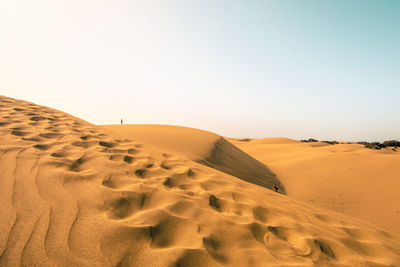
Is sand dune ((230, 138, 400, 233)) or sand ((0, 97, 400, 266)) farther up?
sand ((0, 97, 400, 266))

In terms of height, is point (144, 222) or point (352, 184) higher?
point (144, 222)

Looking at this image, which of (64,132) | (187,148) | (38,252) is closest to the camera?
(38,252)

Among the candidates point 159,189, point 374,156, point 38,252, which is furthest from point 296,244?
point 374,156

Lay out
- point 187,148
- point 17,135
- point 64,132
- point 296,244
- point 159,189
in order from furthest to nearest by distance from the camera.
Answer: point 187,148, point 64,132, point 17,135, point 159,189, point 296,244

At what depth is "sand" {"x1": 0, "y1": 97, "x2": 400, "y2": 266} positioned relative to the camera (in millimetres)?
1041

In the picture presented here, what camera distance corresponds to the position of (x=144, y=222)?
4.34ft

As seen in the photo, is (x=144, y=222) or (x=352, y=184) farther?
(x=352, y=184)

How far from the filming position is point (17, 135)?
2.75 metres

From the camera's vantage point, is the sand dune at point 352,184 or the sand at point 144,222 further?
the sand dune at point 352,184

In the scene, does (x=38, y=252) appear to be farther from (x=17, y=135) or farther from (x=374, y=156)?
(x=374, y=156)

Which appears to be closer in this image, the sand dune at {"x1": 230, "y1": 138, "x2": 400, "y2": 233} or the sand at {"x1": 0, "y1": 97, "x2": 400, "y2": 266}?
the sand at {"x1": 0, "y1": 97, "x2": 400, "y2": 266}

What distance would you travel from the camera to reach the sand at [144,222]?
3.42 feet

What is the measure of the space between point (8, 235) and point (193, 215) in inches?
42.7

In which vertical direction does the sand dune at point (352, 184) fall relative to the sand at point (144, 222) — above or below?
below
